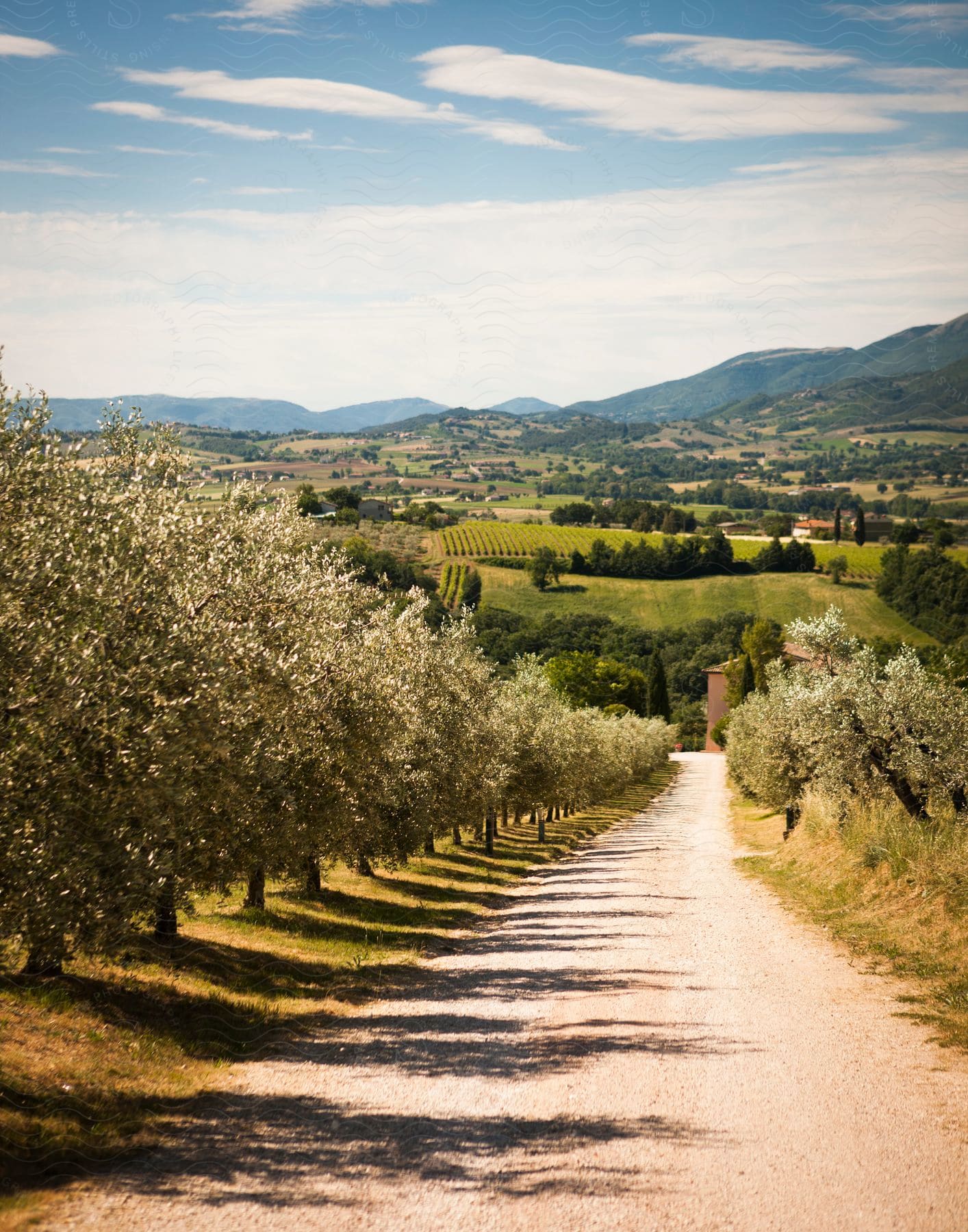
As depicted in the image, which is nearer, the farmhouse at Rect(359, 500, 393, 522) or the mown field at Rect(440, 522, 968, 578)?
the mown field at Rect(440, 522, 968, 578)

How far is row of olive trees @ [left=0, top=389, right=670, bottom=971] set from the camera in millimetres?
10664

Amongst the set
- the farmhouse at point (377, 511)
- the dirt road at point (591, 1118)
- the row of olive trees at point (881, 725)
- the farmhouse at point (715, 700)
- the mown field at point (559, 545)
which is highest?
the farmhouse at point (377, 511)

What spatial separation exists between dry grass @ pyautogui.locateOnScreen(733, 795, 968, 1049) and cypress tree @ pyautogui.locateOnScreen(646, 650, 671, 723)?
353 ft

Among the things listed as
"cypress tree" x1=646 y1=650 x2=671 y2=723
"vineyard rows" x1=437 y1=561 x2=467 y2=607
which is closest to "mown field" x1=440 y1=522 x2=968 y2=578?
"vineyard rows" x1=437 y1=561 x2=467 y2=607

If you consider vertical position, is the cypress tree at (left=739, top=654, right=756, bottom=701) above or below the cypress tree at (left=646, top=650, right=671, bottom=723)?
above

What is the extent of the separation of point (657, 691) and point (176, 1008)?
130 meters

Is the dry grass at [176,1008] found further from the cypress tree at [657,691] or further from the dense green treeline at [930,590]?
the dense green treeline at [930,590]

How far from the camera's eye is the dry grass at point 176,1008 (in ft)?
32.5

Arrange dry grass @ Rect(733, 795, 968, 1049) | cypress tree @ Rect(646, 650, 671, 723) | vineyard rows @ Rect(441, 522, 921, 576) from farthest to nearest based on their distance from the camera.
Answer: vineyard rows @ Rect(441, 522, 921, 576) < cypress tree @ Rect(646, 650, 671, 723) < dry grass @ Rect(733, 795, 968, 1049)

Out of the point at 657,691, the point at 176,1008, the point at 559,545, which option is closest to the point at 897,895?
the point at 176,1008

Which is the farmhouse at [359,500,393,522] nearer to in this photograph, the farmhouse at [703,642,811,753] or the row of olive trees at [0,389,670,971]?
the farmhouse at [703,642,811,753]

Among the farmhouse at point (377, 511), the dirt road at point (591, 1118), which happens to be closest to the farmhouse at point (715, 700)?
the farmhouse at point (377, 511)

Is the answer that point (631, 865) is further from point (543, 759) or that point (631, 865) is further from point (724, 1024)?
point (724, 1024)

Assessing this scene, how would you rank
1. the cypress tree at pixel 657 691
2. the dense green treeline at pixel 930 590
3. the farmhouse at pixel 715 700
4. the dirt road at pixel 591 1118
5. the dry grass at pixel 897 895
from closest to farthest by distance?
the dirt road at pixel 591 1118
the dry grass at pixel 897 895
the dense green treeline at pixel 930 590
the cypress tree at pixel 657 691
the farmhouse at pixel 715 700
